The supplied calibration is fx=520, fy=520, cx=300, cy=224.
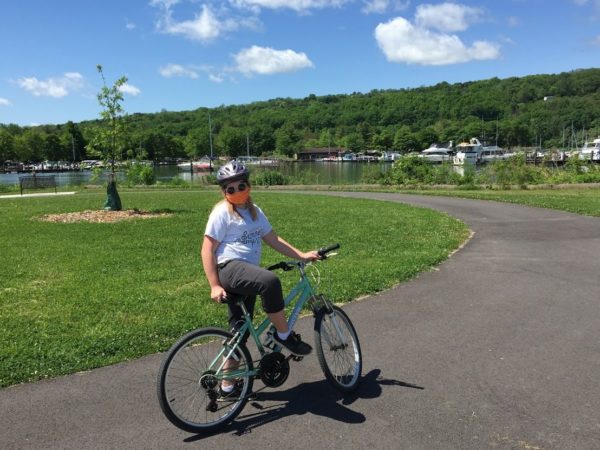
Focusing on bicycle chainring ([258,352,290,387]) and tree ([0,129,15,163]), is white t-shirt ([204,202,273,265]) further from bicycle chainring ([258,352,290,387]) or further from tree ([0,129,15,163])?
tree ([0,129,15,163])

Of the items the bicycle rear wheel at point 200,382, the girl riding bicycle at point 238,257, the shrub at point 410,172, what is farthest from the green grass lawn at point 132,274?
the shrub at point 410,172

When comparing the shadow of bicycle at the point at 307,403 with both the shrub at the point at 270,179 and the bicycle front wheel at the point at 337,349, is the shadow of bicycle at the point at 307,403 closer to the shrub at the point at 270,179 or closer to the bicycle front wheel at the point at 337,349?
the bicycle front wheel at the point at 337,349

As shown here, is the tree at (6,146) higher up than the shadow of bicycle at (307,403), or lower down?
higher up

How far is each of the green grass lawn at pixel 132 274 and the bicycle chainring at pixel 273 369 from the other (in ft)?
5.23

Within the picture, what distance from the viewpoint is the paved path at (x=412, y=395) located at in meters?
3.45

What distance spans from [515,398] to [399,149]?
526 feet

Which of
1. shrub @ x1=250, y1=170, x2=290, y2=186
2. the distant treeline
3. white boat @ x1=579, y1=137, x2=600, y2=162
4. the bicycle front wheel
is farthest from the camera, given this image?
the distant treeline

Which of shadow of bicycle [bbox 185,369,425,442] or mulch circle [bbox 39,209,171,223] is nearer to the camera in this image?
shadow of bicycle [bbox 185,369,425,442]

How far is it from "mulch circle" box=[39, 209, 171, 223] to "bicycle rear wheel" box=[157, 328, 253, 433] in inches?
478

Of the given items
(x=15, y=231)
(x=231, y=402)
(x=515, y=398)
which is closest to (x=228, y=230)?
(x=231, y=402)

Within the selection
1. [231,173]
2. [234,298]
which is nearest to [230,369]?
[234,298]

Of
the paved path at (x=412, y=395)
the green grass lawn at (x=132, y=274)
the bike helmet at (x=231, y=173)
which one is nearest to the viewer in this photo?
the paved path at (x=412, y=395)

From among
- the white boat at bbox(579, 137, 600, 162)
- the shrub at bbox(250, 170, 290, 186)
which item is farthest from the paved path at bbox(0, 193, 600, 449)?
the white boat at bbox(579, 137, 600, 162)

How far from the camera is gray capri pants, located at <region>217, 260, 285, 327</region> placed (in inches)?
142
